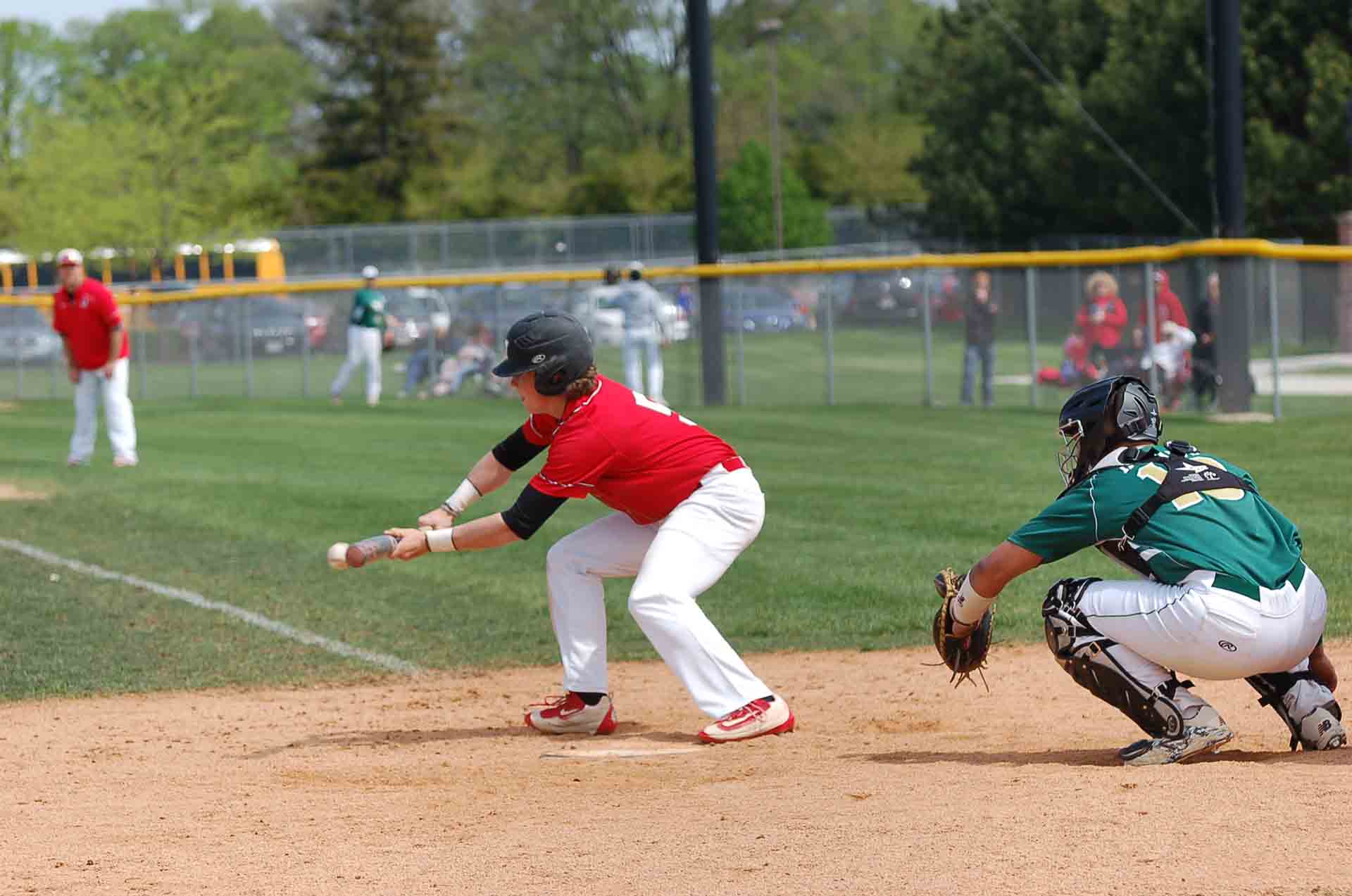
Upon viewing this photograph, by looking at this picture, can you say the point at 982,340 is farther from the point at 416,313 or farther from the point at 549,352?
the point at 549,352

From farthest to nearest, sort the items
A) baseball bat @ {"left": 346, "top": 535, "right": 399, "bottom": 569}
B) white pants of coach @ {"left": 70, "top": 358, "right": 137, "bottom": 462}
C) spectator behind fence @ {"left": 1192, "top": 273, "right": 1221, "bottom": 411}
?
spectator behind fence @ {"left": 1192, "top": 273, "right": 1221, "bottom": 411}, white pants of coach @ {"left": 70, "top": 358, "right": 137, "bottom": 462}, baseball bat @ {"left": 346, "top": 535, "right": 399, "bottom": 569}

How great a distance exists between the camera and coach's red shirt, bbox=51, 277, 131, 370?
1606 cm

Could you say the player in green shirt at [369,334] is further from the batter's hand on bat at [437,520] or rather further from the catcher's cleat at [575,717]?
the batter's hand on bat at [437,520]

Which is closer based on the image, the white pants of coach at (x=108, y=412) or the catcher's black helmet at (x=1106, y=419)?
the catcher's black helmet at (x=1106, y=419)

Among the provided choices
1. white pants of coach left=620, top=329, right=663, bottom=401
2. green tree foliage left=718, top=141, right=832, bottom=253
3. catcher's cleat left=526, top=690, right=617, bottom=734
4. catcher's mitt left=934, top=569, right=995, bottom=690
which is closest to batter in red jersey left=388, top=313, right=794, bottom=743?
catcher's cleat left=526, top=690, right=617, bottom=734

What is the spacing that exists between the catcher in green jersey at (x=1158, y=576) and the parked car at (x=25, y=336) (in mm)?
27632

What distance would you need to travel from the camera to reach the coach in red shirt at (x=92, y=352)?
1611 cm

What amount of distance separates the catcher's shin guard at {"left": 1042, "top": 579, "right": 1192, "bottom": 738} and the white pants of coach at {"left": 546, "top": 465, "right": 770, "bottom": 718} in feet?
4.43

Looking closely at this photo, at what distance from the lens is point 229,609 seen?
10.0m

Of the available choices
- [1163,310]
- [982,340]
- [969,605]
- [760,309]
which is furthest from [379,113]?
[969,605]

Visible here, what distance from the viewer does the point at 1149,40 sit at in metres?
39.8

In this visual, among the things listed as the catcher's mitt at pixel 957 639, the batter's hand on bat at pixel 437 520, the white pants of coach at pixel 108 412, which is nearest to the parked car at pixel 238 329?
the white pants of coach at pixel 108 412

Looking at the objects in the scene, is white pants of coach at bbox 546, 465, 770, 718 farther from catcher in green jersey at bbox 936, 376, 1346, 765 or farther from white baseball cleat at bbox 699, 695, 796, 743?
catcher in green jersey at bbox 936, 376, 1346, 765

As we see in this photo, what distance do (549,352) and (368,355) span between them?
18669 mm
